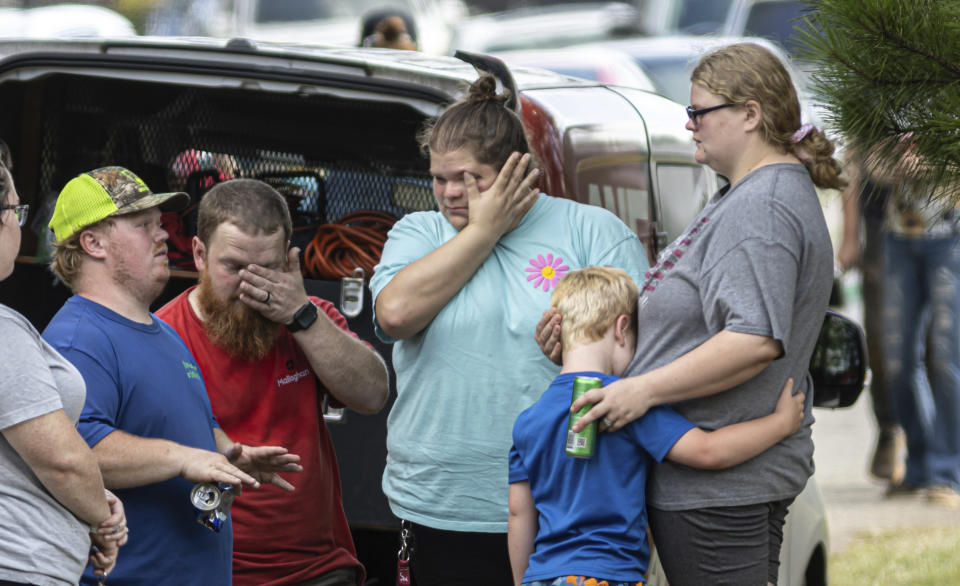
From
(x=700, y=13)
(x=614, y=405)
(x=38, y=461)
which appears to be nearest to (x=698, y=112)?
(x=614, y=405)

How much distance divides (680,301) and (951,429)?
5163 millimetres

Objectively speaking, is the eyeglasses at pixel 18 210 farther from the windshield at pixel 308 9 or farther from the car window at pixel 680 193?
the windshield at pixel 308 9

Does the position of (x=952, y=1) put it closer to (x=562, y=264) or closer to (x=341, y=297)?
(x=562, y=264)

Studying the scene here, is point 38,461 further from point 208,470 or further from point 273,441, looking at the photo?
point 273,441

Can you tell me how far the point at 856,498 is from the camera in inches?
300

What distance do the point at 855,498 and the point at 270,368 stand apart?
16.5 ft

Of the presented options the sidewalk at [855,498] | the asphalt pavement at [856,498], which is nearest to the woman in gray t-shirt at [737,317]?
the asphalt pavement at [856,498]

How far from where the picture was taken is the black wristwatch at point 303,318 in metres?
3.40

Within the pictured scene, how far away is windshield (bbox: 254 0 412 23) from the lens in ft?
53.5

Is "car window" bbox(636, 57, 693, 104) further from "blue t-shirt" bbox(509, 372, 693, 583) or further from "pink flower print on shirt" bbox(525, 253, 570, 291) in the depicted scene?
"blue t-shirt" bbox(509, 372, 693, 583)

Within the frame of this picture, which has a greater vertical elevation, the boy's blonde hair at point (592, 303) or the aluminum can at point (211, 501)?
the boy's blonde hair at point (592, 303)

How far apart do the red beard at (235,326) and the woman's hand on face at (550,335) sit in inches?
32.5

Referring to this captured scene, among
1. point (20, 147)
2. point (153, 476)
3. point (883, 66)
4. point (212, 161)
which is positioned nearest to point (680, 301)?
point (883, 66)

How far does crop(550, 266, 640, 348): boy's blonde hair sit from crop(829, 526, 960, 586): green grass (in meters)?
3.47
